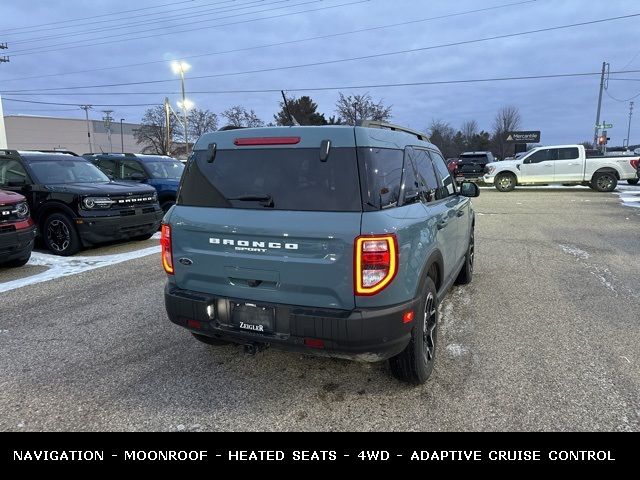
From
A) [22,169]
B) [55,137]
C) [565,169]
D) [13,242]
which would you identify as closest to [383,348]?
[13,242]

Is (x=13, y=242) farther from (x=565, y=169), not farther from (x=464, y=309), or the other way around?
(x=565, y=169)

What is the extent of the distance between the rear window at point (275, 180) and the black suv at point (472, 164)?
24.0m

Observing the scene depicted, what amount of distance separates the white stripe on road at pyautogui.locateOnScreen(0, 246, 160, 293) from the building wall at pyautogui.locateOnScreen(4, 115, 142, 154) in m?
96.7

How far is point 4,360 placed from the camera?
12.6 ft

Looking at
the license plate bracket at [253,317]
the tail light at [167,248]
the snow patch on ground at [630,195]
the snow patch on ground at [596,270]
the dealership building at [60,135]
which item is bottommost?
the snow patch on ground at [630,195]

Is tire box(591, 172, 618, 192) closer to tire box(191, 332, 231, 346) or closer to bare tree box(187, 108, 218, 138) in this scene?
tire box(191, 332, 231, 346)

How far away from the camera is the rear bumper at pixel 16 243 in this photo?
6.27 meters

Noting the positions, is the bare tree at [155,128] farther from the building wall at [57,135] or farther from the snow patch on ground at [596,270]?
the snow patch on ground at [596,270]

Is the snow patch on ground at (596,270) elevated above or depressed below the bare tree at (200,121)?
below

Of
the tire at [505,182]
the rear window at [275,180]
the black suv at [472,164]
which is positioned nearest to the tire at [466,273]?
the rear window at [275,180]

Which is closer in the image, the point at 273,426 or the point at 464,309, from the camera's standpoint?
the point at 273,426

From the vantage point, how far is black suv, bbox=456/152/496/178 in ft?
83.8
